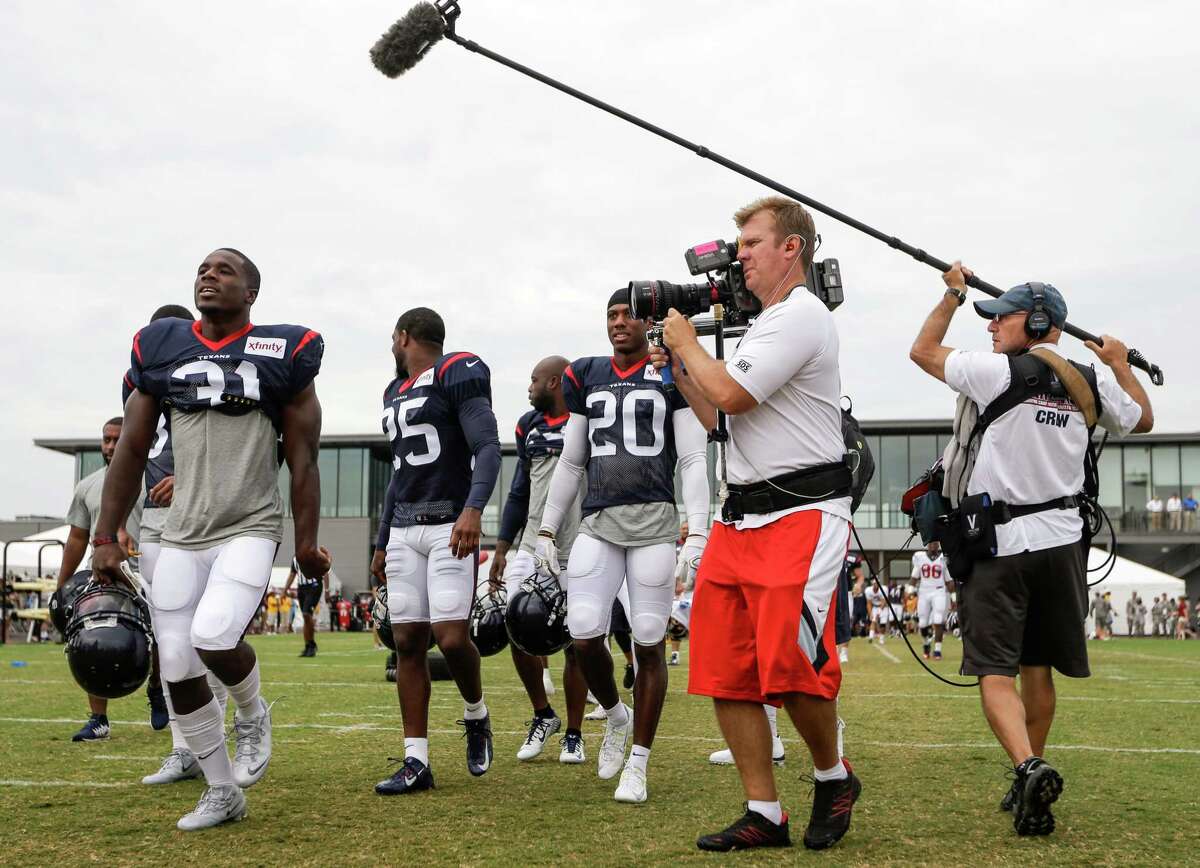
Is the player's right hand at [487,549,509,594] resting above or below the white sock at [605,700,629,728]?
above

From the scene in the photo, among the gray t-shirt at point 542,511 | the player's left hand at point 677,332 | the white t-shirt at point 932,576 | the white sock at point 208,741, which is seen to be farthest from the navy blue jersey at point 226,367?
the white t-shirt at point 932,576

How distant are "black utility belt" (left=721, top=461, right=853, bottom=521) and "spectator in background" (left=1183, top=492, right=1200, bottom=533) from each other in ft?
172

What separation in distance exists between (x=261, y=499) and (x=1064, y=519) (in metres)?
3.29

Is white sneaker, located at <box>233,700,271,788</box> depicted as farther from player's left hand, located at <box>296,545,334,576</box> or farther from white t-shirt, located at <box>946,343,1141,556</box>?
white t-shirt, located at <box>946,343,1141,556</box>

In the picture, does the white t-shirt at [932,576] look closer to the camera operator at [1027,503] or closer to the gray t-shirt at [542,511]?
the gray t-shirt at [542,511]

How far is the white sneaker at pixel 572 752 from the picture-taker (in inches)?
259

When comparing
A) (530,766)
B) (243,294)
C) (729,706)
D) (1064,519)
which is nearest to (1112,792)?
(1064,519)

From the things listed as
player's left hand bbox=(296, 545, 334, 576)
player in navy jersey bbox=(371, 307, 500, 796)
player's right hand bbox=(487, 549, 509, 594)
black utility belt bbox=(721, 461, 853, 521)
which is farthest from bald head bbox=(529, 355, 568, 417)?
black utility belt bbox=(721, 461, 853, 521)

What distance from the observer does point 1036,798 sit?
436 cm

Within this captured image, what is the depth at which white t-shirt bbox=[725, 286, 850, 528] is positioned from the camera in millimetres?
4246

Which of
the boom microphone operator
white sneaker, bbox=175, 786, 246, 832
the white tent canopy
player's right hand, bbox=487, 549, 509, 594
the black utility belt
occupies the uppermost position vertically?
the boom microphone operator

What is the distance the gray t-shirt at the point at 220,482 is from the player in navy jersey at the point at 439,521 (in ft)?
3.43

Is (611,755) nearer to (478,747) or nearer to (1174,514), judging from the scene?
(478,747)

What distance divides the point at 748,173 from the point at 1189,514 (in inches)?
1993
